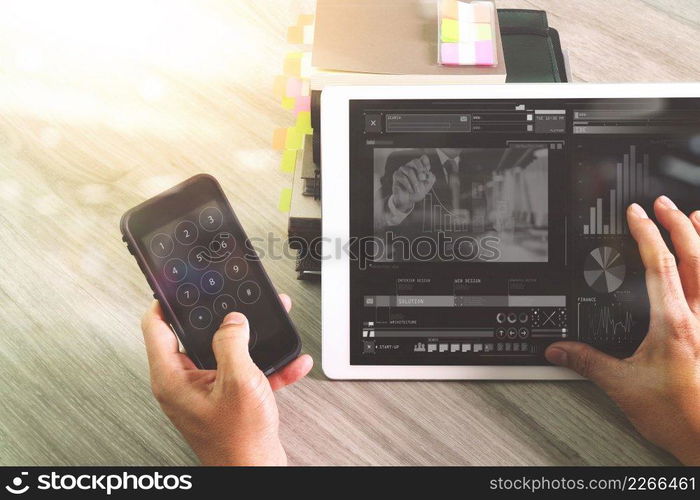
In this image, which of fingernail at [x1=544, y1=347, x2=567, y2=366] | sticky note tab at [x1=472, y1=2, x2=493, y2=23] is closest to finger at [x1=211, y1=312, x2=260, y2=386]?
fingernail at [x1=544, y1=347, x2=567, y2=366]

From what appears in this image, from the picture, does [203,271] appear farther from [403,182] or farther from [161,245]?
[403,182]

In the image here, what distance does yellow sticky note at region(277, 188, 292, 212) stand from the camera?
782 millimetres

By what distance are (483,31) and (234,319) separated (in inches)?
16.6

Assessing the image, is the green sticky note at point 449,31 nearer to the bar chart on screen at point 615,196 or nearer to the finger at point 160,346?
the bar chart on screen at point 615,196

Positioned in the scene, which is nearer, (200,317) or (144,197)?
(200,317)

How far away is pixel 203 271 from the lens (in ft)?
2.31

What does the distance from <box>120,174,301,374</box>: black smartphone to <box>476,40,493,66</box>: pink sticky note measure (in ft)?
1.07

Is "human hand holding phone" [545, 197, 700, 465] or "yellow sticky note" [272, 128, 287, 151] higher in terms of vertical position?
"yellow sticky note" [272, 128, 287, 151]

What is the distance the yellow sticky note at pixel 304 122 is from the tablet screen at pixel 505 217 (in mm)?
82

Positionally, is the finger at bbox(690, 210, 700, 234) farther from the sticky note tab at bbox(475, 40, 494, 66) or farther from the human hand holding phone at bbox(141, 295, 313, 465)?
the human hand holding phone at bbox(141, 295, 313, 465)

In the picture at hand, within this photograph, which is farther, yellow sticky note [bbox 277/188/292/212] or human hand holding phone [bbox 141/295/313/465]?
yellow sticky note [bbox 277/188/292/212]

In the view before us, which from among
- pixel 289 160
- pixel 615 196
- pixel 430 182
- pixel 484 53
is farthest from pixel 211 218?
pixel 615 196

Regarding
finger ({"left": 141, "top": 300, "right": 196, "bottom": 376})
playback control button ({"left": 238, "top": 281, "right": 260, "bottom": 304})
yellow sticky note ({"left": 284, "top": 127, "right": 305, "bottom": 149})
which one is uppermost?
yellow sticky note ({"left": 284, "top": 127, "right": 305, "bottom": 149})

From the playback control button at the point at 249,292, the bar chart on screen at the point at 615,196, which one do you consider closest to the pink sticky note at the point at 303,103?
the playback control button at the point at 249,292
